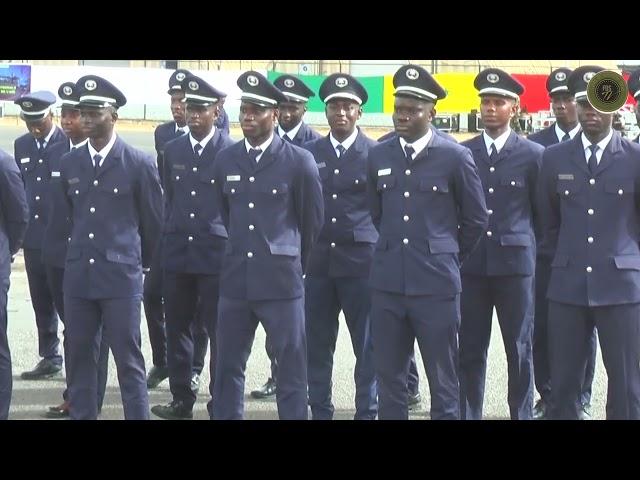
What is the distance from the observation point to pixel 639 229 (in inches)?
245

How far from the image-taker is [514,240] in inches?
276

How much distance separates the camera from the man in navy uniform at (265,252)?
6.48m

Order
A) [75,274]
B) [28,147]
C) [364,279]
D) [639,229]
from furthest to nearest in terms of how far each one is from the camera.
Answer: [28,147]
[364,279]
[75,274]
[639,229]

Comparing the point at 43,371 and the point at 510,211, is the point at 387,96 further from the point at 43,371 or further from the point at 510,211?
the point at 510,211

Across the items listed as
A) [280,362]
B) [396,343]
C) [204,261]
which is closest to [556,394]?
[396,343]

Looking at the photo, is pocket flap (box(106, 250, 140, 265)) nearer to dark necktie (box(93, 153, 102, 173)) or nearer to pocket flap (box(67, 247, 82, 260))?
pocket flap (box(67, 247, 82, 260))

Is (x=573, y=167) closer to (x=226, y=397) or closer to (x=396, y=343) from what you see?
(x=396, y=343)

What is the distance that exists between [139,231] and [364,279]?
1.53 meters

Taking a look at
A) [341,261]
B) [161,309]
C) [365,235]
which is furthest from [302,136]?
[161,309]

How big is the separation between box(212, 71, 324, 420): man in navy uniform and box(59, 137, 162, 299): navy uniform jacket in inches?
19.2

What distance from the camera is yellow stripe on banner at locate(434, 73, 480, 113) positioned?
70.9ft

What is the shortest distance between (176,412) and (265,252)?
1.72 metres

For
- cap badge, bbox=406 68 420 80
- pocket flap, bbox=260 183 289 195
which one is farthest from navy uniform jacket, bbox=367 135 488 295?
pocket flap, bbox=260 183 289 195

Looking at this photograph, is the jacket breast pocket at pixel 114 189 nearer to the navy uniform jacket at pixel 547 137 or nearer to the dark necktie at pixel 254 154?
the dark necktie at pixel 254 154
